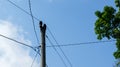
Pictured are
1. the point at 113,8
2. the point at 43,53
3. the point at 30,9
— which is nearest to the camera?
the point at 43,53

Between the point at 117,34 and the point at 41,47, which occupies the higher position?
the point at 117,34

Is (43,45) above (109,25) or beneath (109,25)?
beneath

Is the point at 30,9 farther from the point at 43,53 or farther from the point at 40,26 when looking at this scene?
the point at 43,53

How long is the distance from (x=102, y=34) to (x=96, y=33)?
412mm

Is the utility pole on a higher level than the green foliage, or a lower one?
lower

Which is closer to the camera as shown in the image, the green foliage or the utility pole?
the utility pole

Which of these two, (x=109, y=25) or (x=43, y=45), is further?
(x=109, y=25)

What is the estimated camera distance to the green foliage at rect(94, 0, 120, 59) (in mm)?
23688

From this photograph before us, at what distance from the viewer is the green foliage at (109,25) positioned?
23.7 m

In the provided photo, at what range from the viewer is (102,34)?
78.4 feet

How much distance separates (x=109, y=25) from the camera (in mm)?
23781

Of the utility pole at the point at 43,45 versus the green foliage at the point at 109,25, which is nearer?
the utility pole at the point at 43,45

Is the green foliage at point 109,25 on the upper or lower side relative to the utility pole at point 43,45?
upper

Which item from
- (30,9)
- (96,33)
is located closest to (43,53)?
(30,9)
